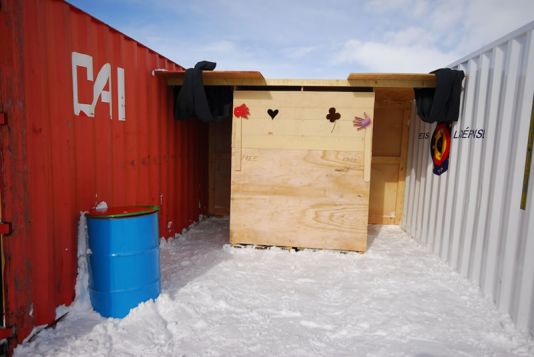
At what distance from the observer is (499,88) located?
3305 mm

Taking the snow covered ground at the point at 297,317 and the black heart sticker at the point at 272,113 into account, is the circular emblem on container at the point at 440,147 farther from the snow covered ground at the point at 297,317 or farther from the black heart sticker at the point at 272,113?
the black heart sticker at the point at 272,113

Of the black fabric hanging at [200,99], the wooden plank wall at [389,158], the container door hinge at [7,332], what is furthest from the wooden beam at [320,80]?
the container door hinge at [7,332]

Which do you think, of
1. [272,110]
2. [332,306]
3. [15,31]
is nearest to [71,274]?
[15,31]

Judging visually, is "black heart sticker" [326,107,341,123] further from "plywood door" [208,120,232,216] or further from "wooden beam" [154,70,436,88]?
"plywood door" [208,120,232,216]

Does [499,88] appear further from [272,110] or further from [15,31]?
[15,31]

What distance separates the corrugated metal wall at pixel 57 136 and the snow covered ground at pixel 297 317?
419mm

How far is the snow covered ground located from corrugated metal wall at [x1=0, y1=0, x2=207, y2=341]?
1.38ft

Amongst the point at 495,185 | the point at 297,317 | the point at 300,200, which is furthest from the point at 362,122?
the point at 297,317

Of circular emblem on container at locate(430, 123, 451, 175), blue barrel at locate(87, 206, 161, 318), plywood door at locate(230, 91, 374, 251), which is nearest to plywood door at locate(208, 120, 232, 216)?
plywood door at locate(230, 91, 374, 251)

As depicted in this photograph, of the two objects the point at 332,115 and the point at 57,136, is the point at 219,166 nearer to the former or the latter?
the point at 332,115

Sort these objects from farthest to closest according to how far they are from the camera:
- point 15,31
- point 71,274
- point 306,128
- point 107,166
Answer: point 306,128
point 107,166
point 71,274
point 15,31

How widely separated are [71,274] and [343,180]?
3342mm

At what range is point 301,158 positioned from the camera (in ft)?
15.3

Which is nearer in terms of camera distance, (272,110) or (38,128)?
(38,128)
